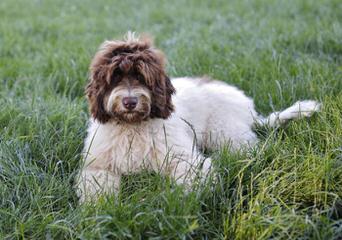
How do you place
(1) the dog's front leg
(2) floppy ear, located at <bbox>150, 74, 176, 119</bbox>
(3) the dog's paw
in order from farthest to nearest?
(3) the dog's paw, (2) floppy ear, located at <bbox>150, 74, 176, 119</bbox>, (1) the dog's front leg

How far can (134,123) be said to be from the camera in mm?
3957

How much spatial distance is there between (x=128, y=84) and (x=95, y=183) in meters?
0.73

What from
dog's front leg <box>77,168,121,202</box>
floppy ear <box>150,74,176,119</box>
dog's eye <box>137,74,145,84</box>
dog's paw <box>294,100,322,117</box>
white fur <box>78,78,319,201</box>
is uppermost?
dog's eye <box>137,74,145,84</box>

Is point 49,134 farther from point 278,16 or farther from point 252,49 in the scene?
point 278,16

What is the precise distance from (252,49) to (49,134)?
3.10 m

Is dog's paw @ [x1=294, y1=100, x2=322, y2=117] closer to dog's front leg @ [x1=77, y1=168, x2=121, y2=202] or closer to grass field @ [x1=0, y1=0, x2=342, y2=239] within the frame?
grass field @ [x1=0, y1=0, x2=342, y2=239]

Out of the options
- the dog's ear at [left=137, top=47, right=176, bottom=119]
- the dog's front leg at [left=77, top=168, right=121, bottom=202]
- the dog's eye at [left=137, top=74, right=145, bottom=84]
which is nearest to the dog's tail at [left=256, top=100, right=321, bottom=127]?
the dog's ear at [left=137, top=47, right=176, bottom=119]

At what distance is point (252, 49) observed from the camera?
6.62 m

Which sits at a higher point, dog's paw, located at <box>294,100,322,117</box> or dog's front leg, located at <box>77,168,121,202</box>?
dog's paw, located at <box>294,100,322,117</box>

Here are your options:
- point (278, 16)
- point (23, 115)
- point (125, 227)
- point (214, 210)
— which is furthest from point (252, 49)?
point (125, 227)

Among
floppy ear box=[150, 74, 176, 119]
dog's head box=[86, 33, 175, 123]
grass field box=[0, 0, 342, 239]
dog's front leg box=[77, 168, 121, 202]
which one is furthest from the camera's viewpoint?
floppy ear box=[150, 74, 176, 119]

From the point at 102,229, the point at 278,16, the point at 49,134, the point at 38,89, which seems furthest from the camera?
the point at 278,16

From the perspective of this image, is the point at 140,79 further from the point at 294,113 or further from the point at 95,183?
the point at 294,113

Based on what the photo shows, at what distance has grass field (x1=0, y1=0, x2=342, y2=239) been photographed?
312cm
